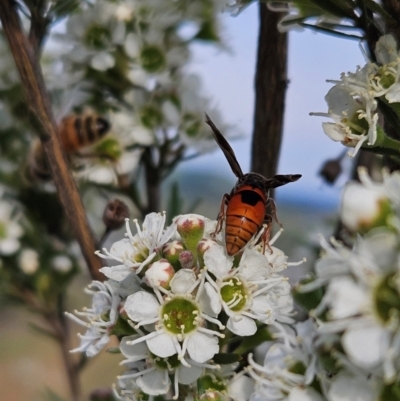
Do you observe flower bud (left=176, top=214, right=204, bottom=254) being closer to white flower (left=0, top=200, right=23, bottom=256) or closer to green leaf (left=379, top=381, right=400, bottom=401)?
green leaf (left=379, top=381, right=400, bottom=401)

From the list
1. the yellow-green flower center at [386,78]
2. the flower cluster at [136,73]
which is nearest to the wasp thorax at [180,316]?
the yellow-green flower center at [386,78]

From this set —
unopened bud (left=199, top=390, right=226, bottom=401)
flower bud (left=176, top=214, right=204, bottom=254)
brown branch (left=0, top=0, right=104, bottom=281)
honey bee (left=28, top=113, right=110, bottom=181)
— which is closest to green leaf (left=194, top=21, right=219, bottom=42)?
honey bee (left=28, top=113, right=110, bottom=181)

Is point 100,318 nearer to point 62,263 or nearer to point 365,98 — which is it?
point 365,98

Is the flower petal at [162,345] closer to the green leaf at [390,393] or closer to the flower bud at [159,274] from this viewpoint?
the flower bud at [159,274]

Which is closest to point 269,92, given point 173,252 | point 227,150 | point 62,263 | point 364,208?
point 227,150

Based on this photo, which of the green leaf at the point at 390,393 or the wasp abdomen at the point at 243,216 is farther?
the wasp abdomen at the point at 243,216

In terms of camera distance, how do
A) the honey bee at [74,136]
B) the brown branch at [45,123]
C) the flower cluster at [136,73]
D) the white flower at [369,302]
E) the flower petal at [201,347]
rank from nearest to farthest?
the white flower at [369,302] → the flower petal at [201,347] → the brown branch at [45,123] → the flower cluster at [136,73] → the honey bee at [74,136]

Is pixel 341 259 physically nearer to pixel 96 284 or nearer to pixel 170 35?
pixel 96 284

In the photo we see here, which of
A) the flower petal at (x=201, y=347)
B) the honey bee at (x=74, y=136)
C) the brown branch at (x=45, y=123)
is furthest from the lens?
the honey bee at (x=74, y=136)
